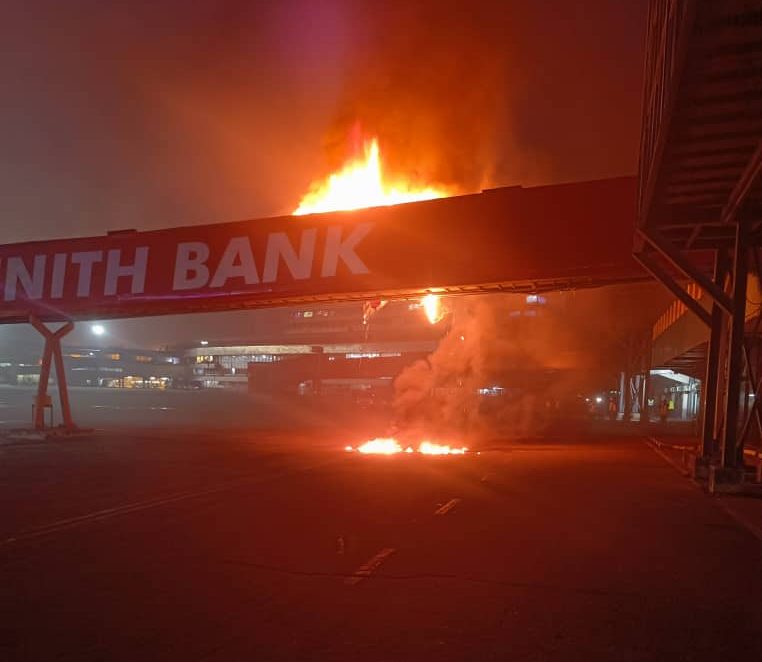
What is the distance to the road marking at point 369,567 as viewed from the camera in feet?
22.9

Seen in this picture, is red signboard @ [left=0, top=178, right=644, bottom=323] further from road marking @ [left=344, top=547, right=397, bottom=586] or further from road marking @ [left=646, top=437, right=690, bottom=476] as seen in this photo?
road marking @ [left=344, top=547, right=397, bottom=586]

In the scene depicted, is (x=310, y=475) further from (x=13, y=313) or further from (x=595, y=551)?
(x=13, y=313)

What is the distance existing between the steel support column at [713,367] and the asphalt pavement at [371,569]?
113 cm

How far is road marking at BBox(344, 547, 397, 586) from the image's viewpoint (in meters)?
6.97

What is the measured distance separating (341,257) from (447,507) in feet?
33.2

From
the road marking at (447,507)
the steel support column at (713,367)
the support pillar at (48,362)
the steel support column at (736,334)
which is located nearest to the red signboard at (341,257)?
the support pillar at (48,362)

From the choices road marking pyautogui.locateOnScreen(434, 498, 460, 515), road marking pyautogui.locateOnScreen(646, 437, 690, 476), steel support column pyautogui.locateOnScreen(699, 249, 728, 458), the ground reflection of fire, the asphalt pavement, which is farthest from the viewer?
the ground reflection of fire

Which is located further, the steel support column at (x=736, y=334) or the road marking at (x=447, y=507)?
the steel support column at (x=736, y=334)

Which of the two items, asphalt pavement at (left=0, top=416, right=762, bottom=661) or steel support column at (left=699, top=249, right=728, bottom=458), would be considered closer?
asphalt pavement at (left=0, top=416, right=762, bottom=661)

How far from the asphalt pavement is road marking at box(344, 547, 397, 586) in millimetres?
29

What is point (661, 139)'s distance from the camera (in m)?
8.66

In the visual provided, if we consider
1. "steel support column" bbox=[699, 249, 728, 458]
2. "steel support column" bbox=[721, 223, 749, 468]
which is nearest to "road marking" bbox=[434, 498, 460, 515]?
"steel support column" bbox=[721, 223, 749, 468]

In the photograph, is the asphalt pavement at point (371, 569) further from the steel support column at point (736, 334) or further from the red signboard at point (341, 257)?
the red signboard at point (341, 257)

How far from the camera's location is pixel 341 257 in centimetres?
2014
